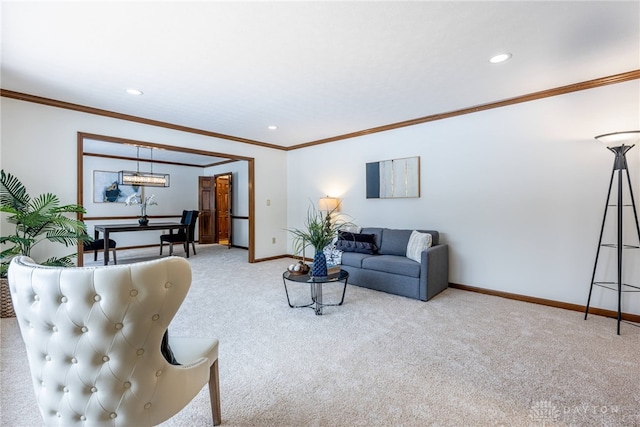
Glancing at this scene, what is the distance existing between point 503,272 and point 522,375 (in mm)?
1896

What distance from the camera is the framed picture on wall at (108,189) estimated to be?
686cm

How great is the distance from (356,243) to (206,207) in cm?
579

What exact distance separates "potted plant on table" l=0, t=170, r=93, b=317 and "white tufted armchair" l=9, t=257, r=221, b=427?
248 centimetres

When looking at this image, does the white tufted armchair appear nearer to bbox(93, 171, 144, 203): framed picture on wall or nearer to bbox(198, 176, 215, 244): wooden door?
bbox(93, 171, 144, 203): framed picture on wall

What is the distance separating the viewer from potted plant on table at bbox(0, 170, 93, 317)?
288 cm

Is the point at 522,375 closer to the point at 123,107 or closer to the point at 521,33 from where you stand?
the point at 521,33

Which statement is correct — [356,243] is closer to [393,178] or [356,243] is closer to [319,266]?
[393,178]

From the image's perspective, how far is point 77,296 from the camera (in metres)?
0.96

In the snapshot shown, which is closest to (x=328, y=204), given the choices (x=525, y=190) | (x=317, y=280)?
(x=317, y=280)

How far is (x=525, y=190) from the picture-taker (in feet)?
11.2

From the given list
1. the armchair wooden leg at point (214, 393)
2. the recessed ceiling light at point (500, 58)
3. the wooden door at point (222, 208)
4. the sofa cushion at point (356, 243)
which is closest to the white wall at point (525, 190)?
the sofa cushion at point (356, 243)

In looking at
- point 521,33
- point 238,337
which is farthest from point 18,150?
point 521,33

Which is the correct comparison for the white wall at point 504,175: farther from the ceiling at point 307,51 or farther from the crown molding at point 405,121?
the ceiling at point 307,51

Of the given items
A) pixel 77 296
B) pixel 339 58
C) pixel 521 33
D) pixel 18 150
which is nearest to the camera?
pixel 77 296
